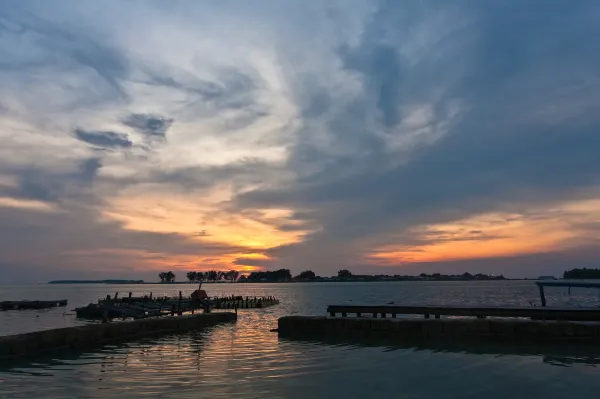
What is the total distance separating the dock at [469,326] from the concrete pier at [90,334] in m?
7.11

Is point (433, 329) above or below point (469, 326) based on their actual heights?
below

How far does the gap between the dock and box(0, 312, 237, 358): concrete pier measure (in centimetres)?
711

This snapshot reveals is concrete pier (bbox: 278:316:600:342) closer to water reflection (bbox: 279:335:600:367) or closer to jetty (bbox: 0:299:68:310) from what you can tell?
water reflection (bbox: 279:335:600:367)

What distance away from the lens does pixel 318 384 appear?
50.1ft

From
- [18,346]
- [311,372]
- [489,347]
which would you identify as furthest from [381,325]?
[18,346]

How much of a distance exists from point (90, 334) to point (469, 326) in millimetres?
19308

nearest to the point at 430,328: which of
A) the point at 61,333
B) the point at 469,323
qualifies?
the point at 469,323

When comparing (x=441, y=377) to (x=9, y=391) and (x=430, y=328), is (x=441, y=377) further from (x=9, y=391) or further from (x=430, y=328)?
(x=9, y=391)

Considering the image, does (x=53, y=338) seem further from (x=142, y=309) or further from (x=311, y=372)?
(x=142, y=309)

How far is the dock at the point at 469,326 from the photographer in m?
25.1

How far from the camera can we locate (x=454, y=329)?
2598cm

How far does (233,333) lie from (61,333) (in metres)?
11.9

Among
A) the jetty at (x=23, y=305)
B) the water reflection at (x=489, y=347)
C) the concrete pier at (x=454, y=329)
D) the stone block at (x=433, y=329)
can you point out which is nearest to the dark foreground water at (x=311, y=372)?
the water reflection at (x=489, y=347)

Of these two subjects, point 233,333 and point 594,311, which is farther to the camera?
point 233,333
